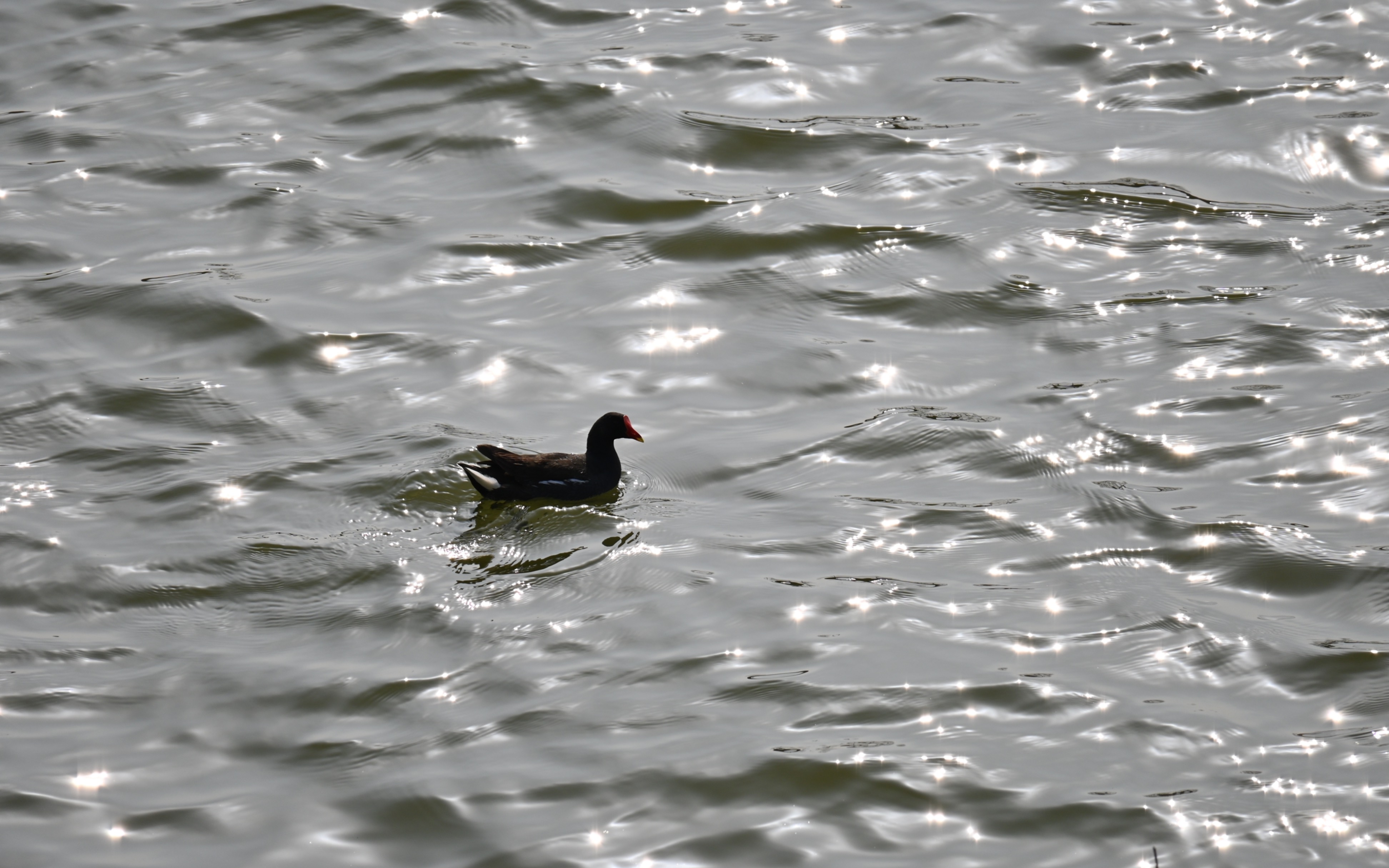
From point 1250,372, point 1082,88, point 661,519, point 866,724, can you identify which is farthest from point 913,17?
point 866,724

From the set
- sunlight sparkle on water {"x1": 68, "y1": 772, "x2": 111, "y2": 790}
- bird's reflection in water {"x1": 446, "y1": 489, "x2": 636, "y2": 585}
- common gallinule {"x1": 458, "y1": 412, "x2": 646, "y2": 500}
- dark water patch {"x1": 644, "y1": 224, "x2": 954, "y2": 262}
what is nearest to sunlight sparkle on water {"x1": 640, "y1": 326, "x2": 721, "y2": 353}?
dark water patch {"x1": 644, "y1": 224, "x2": 954, "y2": 262}

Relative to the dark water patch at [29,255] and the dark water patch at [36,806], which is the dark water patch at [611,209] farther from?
the dark water patch at [36,806]

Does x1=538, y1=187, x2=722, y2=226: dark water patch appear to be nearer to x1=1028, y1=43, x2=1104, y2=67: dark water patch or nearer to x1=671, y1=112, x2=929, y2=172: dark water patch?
x1=671, y1=112, x2=929, y2=172: dark water patch

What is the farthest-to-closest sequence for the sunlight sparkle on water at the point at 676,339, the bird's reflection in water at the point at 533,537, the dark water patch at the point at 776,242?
the dark water patch at the point at 776,242 < the sunlight sparkle on water at the point at 676,339 < the bird's reflection in water at the point at 533,537

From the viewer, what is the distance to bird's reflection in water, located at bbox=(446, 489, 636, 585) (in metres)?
7.48

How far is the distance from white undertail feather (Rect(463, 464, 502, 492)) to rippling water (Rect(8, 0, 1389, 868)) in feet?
0.60

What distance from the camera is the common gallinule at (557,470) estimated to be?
7.88m

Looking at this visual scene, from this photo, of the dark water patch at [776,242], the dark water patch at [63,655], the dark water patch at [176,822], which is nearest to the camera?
the dark water patch at [176,822]

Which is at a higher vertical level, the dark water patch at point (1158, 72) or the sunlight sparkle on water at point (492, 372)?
the dark water patch at point (1158, 72)

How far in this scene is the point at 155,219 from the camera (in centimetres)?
1101

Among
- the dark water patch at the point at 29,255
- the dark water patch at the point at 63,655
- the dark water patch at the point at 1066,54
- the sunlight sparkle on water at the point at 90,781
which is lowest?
the sunlight sparkle on water at the point at 90,781

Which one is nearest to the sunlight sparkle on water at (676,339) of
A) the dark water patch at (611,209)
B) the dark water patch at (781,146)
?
Result: the dark water patch at (611,209)

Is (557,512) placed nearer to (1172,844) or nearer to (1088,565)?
(1088,565)

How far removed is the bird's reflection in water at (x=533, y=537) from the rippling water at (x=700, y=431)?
0.10 feet
